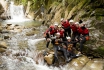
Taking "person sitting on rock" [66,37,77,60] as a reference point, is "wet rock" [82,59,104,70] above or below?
below

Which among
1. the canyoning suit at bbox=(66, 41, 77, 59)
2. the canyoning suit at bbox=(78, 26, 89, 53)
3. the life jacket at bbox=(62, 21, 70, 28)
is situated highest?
the life jacket at bbox=(62, 21, 70, 28)

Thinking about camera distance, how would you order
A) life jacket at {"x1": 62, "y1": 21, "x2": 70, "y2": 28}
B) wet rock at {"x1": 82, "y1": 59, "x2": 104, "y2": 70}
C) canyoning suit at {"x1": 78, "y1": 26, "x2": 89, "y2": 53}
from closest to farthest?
wet rock at {"x1": 82, "y1": 59, "x2": 104, "y2": 70} → canyoning suit at {"x1": 78, "y1": 26, "x2": 89, "y2": 53} → life jacket at {"x1": 62, "y1": 21, "x2": 70, "y2": 28}

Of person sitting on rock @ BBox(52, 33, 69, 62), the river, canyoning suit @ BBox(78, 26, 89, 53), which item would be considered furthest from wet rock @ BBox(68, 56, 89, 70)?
canyoning suit @ BBox(78, 26, 89, 53)

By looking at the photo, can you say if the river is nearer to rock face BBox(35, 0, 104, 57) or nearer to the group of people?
the group of people

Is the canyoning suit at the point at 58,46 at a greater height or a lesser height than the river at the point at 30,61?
greater

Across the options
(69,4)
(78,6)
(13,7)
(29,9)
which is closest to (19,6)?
(13,7)

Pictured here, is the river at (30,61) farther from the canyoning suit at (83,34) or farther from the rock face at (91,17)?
the canyoning suit at (83,34)

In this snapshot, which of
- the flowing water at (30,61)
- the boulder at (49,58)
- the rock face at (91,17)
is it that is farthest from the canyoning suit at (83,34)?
the boulder at (49,58)

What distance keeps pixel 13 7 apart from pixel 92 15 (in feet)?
80.7

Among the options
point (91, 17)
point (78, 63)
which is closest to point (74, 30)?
point (78, 63)

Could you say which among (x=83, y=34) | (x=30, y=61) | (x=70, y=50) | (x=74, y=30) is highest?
(x=74, y=30)

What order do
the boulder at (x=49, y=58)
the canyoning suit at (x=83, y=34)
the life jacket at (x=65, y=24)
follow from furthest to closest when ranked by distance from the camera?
the life jacket at (x=65, y=24) → the canyoning suit at (x=83, y=34) → the boulder at (x=49, y=58)

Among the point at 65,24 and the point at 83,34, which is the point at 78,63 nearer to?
the point at 83,34

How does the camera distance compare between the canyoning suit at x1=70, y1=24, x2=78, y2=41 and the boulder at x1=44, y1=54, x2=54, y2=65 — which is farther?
the canyoning suit at x1=70, y1=24, x2=78, y2=41
